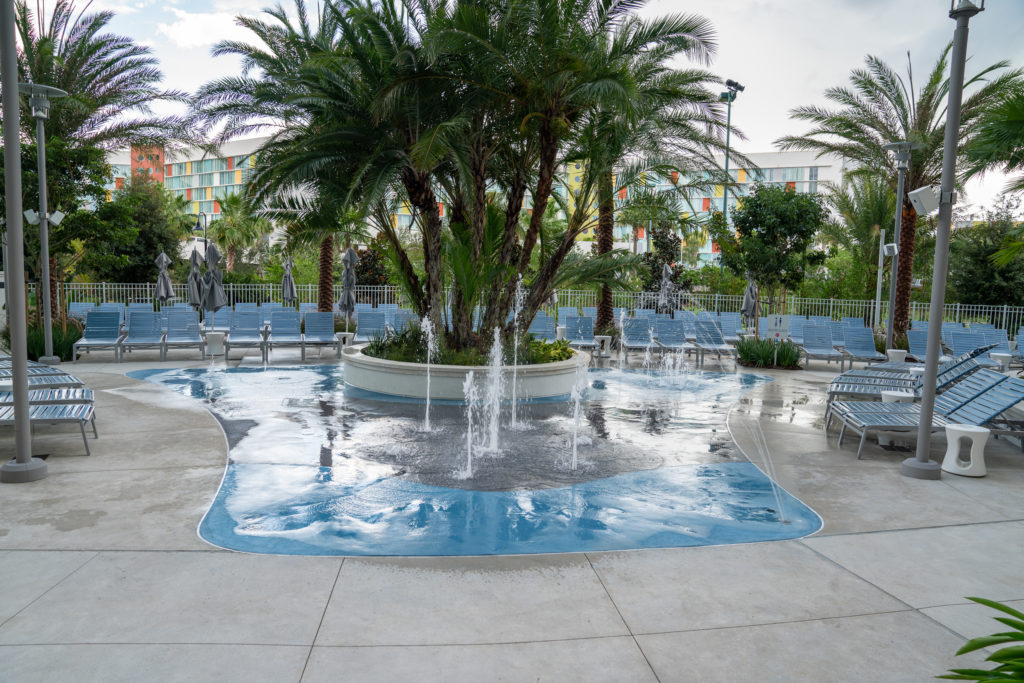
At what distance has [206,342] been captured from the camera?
15.2m

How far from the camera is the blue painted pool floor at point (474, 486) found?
5.03 meters

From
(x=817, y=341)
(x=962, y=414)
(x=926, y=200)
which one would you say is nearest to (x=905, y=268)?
(x=817, y=341)

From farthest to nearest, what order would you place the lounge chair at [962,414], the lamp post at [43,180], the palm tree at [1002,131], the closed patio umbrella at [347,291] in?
the closed patio umbrella at [347,291] < the lamp post at [43,180] < the palm tree at [1002,131] < the lounge chair at [962,414]

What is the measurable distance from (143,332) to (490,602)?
13.3 meters

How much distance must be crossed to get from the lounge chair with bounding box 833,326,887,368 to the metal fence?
6825 mm

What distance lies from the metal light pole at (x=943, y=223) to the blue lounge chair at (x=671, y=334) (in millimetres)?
9193

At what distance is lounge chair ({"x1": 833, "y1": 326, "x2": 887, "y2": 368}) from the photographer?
15500mm

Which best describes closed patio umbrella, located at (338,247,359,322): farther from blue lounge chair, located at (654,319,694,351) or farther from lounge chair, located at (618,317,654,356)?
blue lounge chair, located at (654,319,694,351)

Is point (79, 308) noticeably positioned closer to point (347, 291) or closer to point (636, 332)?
point (347, 291)

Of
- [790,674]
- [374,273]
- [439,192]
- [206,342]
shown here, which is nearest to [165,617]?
[790,674]

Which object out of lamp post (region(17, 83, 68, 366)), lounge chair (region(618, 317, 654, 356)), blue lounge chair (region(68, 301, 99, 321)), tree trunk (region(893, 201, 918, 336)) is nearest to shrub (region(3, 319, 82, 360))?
lamp post (region(17, 83, 68, 366))

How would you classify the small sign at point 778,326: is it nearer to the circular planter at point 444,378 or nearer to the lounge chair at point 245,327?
the circular planter at point 444,378

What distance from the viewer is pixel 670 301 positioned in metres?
25.1

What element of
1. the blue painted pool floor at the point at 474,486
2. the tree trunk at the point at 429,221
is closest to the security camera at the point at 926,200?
the blue painted pool floor at the point at 474,486
